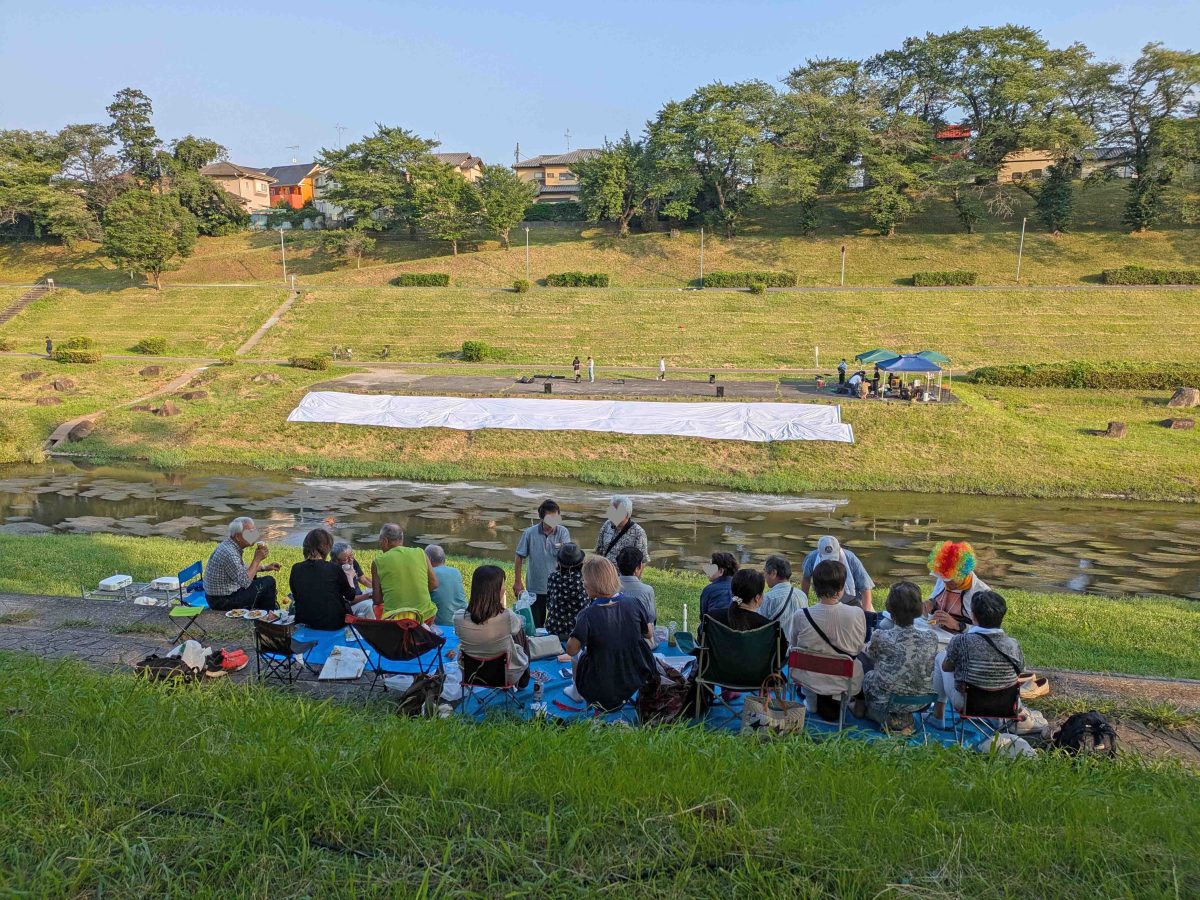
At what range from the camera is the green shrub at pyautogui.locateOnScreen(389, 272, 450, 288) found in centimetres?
4475

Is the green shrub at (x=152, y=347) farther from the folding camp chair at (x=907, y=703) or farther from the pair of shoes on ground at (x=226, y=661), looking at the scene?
the folding camp chair at (x=907, y=703)

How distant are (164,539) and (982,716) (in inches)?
565

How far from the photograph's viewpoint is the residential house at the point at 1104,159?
46594 mm

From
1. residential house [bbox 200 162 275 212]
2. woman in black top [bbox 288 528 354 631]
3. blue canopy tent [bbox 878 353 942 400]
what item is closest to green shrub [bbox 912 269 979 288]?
blue canopy tent [bbox 878 353 942 400]

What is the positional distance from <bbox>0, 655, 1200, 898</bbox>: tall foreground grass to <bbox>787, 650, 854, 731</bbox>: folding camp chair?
1.19m

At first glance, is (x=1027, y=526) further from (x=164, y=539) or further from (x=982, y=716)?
(x=164, y=539)

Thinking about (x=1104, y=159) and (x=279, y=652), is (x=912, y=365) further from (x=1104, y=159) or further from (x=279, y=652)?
(x=1104, y=159)

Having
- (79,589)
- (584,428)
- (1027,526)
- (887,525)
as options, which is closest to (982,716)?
(79,589)

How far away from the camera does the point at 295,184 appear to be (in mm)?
76000

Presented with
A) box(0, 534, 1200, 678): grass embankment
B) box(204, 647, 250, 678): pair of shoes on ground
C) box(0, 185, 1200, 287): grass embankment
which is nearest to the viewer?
box(204, 647, 250, 678): pair of shoes on ground

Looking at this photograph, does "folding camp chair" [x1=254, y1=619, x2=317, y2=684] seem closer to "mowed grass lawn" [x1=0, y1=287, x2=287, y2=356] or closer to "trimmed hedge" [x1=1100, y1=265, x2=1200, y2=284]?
"mowed grass lawn" [x1=0, y1=287, x2=287, y2=356]

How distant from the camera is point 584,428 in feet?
71.2

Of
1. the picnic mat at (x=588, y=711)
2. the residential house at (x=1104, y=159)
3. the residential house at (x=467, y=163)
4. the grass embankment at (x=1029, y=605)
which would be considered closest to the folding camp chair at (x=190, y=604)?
the picnic mat at (x=588, y=711)

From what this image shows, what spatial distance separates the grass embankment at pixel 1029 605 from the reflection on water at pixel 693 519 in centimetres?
194
